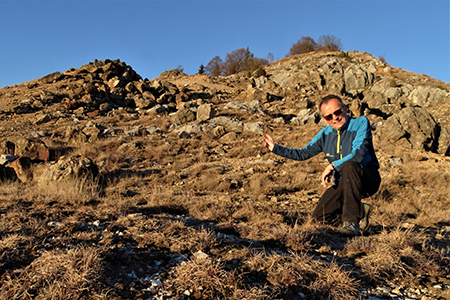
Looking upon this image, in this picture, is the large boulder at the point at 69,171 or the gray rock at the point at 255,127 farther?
the gray rock at the point at 255,127

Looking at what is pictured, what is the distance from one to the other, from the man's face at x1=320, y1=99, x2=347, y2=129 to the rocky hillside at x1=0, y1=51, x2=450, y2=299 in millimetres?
1375

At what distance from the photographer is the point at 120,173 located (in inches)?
311

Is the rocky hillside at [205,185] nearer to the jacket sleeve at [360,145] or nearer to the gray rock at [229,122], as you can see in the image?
the gray rock at [229,122]

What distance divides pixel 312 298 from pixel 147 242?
1574 mm

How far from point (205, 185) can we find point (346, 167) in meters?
3.86

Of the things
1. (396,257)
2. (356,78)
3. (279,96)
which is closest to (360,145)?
(396,257)

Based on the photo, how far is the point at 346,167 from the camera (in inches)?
134

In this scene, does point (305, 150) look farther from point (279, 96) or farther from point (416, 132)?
point (279, 96)

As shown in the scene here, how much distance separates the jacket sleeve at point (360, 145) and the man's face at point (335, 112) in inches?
8.8

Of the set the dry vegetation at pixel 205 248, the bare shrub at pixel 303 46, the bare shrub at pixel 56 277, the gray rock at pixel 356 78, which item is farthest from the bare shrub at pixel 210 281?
the bare shrub at pixel 303 46

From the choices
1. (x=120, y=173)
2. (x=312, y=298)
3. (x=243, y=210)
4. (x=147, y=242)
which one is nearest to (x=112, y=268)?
(x=147, y=242)

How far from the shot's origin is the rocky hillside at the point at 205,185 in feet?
7.34

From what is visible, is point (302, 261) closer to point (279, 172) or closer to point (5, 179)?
point (279, 172)

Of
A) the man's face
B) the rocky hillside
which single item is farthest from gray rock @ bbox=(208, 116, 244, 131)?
the man's face
